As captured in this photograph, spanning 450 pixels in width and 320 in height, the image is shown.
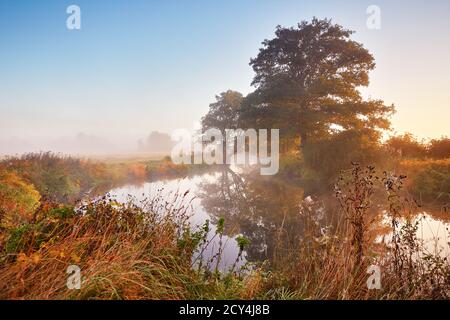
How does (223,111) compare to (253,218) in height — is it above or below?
above

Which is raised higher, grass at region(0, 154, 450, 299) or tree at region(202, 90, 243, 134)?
tree at region(202, 90, 243, 134)

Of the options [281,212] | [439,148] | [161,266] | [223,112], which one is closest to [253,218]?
[281,212]

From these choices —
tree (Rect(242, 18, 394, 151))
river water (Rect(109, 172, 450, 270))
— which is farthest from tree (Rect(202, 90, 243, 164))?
river water (Rect(109, 172, 450, 270))

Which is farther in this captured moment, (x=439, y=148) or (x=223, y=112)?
(x=223, y=112)

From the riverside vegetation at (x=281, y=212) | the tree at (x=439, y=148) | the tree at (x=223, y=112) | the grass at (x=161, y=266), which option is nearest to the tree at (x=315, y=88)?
the riverside vegetation at (x=281, y=212)

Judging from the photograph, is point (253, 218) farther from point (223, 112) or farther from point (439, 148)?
point (223, 112)

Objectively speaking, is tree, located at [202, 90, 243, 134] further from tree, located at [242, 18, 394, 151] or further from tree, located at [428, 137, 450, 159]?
tree, located at [428, 137, 450, 159]

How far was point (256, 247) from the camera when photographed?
6.13 metres

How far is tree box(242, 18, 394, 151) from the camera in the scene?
16.2 metres

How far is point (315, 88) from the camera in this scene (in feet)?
53.6
